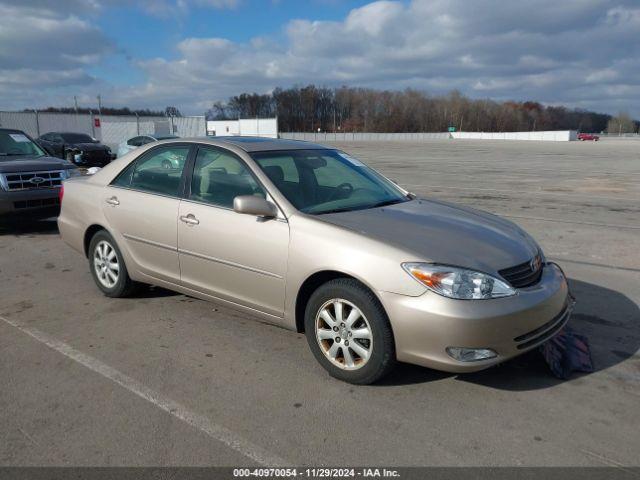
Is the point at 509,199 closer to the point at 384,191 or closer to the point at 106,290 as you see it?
the point at 384,191

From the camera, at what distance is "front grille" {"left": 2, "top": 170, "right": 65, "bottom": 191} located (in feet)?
26.8

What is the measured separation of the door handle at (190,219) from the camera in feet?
14.3

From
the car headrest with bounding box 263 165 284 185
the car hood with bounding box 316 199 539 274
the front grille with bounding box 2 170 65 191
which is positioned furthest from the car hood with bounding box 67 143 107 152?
the car hood with bounding box 316 199 539 274

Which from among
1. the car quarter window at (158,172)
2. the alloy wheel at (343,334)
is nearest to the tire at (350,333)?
the alloy wheel at (343,334)

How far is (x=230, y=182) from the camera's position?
170 inches

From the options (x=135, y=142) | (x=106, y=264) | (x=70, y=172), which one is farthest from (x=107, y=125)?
(x=106, y=264)

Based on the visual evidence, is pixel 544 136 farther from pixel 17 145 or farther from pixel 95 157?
pixel 17 145

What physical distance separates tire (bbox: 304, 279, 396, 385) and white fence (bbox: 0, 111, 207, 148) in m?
31.1

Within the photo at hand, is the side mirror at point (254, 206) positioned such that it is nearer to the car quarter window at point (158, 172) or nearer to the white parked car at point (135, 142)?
the car quarter window at point (158, 172)

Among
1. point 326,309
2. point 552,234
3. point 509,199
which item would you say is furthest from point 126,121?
point 326,309

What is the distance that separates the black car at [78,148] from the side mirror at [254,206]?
65.1 ft

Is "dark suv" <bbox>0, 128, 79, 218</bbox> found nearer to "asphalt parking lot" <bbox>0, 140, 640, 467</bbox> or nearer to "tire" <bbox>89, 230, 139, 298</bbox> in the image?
"asphalt parking lot" <bbox>0, 140, 640, 467</bbox>

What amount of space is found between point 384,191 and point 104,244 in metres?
2.78

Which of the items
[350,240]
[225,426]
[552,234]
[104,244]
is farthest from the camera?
[552,234]
